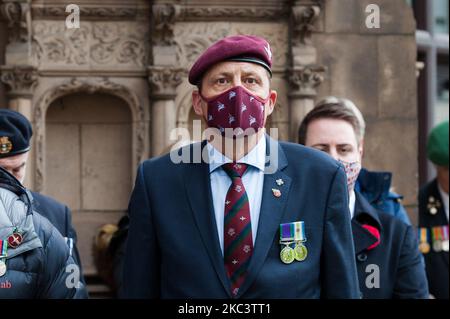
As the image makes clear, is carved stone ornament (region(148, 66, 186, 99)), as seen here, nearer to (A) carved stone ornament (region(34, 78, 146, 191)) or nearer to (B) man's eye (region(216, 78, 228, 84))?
(A) carved stone ornament (region(34, 78, 146, 191))

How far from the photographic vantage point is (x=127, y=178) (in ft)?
23.9

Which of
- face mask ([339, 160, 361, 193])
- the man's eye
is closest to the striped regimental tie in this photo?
the man's eye

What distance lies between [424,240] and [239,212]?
3.49m

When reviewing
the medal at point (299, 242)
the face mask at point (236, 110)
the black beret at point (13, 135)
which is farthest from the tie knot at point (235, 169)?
the black beret at point (13, 135)

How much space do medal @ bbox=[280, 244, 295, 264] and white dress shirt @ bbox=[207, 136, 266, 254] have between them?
0.14 metres

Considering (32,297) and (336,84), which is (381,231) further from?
(336,84)

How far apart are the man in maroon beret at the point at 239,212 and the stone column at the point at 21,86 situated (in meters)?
3.43

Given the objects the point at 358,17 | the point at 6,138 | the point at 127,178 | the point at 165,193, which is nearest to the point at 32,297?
the point at 165,193

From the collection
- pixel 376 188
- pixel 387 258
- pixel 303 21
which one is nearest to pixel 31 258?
pixel 387 258

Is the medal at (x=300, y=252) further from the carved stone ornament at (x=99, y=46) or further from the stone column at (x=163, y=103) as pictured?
the carved stone ornament at (x=99, y=46)

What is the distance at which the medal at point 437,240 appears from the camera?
6.60m

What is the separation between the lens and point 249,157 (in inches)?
135

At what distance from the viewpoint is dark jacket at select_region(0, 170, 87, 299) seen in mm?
3648

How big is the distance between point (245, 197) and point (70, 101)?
13.2 feet
